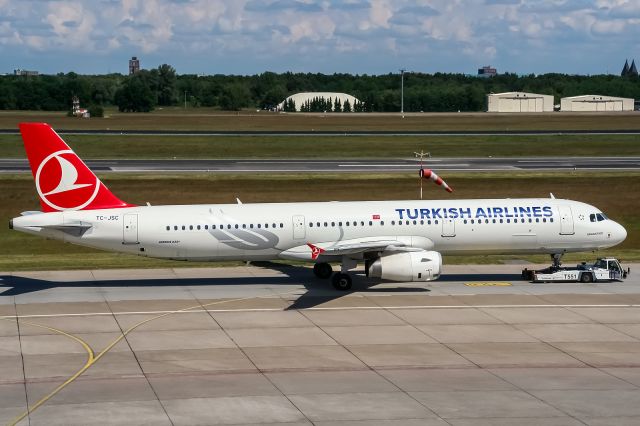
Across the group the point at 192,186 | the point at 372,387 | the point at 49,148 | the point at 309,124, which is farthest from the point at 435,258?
the point at 309,124

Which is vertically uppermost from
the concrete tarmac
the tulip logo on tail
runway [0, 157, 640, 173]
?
the tulip logo on tail

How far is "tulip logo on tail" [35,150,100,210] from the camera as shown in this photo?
46.1m

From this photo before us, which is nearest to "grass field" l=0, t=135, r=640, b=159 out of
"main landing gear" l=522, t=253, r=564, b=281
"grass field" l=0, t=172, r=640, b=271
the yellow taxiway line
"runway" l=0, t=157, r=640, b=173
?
"runway" l=0, t=157, r=640, b=173

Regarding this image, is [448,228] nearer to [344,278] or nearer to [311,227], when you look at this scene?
[344,278]

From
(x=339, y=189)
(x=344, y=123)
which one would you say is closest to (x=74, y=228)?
(x=339, y=189)

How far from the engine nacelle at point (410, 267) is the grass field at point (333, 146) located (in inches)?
2650

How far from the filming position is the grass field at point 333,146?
114750 millimetres

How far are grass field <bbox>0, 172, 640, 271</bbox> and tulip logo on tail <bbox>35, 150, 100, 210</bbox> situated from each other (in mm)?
20434

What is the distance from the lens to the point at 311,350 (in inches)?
1417

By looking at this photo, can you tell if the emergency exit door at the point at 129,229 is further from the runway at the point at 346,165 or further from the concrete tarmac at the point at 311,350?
the runway at the point at 346,165

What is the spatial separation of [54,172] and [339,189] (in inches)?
1519

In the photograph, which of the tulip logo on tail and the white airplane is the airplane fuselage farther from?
the tulip logo on tail

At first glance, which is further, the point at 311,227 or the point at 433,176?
the point at 433,176

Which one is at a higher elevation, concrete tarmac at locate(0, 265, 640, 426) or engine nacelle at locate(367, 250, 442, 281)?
engine nacelle at locate(367, 250, 442, 281)
